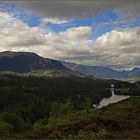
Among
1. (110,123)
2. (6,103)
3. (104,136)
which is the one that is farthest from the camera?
(6,103)

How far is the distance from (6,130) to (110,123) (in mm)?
43715

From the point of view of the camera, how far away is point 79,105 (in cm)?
17800

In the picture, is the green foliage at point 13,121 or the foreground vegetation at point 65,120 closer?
the foreground vegetation at point 65,120

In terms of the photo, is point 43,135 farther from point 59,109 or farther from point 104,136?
point 59,109

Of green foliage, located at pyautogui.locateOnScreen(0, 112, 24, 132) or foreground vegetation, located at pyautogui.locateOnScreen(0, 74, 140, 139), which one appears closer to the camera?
foreground vegetation, located at pyautogui.locateOnScreen(0, 74, 140, 139)

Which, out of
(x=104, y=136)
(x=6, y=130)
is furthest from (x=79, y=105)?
(x=104, y=136)

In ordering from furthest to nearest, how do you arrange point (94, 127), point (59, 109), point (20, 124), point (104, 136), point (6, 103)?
1. point (6, 103)
2. point (59, 109)
3. point (20, 124)
4. point (94, 127)
5. point (104, 136)

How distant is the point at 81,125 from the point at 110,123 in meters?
5.87

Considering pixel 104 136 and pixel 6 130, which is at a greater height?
pixel 104 136

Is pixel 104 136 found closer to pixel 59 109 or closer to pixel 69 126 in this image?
pixel 69 126

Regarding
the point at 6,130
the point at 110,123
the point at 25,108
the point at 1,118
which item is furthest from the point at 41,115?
the point at 110,123

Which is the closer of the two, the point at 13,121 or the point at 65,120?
the point at 65,120

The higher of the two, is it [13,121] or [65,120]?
[65,120]

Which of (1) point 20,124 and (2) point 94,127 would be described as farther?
(1) point 20,124
